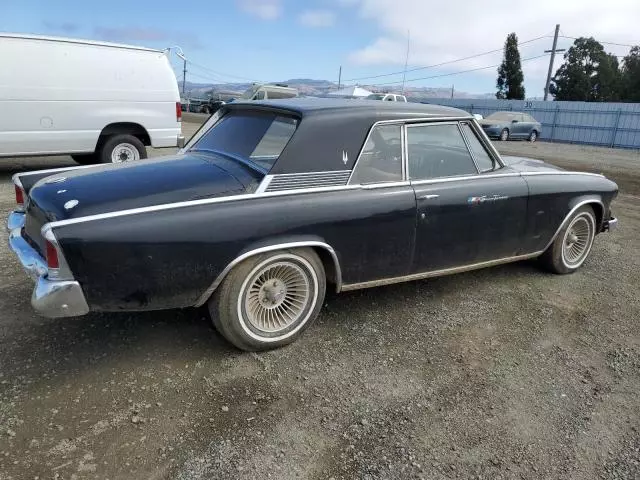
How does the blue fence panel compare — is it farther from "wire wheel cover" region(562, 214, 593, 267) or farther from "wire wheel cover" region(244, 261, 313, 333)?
"wire wheel cover" region(244, 261, 313, 333)

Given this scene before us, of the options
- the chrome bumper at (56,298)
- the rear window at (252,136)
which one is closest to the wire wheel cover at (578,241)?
the rear window at (252,136)

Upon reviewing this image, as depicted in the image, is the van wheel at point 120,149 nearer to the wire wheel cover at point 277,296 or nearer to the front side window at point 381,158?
the front side window at point 381,158

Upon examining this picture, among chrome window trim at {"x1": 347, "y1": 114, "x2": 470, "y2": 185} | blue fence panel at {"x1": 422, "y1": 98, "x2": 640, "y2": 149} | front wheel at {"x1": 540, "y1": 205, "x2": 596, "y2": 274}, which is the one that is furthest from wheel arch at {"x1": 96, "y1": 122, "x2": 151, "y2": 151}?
blue fence panel at {"x1": 422, "y1": 98, "x2": 640, "y2": 149}

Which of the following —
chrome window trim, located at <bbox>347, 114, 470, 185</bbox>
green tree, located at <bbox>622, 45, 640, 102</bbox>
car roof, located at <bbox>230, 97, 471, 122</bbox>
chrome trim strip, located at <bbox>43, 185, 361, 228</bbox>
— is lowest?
chrome trim strip, located at <bbox>43, 185, 361, 228</bbox>

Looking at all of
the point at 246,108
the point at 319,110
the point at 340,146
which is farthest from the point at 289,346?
the point at 246,108

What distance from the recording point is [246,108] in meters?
3.78

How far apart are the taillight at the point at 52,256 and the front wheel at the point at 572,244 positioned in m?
3.81

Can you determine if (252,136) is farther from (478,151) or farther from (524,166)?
(524,166)

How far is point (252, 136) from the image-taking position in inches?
135

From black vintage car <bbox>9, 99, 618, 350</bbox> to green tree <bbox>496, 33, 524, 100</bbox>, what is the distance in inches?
1762

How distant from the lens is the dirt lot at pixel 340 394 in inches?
86.1

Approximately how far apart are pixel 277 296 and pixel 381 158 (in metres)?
1.17

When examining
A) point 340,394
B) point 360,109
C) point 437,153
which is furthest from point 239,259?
point 437,153

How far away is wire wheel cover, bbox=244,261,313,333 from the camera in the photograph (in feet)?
9.67
